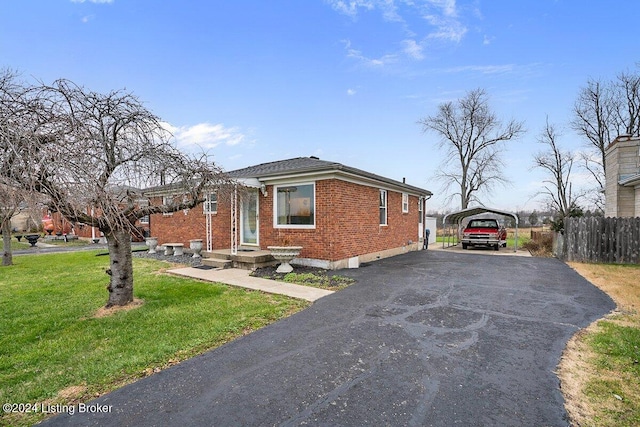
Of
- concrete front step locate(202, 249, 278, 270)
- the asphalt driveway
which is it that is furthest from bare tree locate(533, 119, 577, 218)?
concrete front step locate(202, 249, 278, 270)

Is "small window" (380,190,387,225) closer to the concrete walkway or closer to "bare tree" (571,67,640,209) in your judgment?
the concrete walkway

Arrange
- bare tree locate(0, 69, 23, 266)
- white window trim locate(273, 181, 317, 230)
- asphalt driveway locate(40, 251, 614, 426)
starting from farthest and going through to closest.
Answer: white window trim locate(273, 181, 317, 230), bare tree locate(0, 69, 23, 266), asphalt driveway locate(40, 251, 614, 426)

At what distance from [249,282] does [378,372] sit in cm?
502

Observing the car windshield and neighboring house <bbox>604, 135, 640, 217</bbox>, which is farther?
the car windshield

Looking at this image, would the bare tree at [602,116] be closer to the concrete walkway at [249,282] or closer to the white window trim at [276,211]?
the white window trim at [276,211]

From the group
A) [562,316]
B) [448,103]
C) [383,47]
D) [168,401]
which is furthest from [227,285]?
[448,103]

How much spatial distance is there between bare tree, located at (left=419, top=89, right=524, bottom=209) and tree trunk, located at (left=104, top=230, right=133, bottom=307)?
28.5m

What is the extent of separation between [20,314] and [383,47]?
556 inches

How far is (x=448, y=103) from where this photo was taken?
2989cm

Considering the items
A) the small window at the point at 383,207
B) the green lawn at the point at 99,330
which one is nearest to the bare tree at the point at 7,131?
the green lawn at the point at 99,330

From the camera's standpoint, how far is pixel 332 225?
30.9 feet

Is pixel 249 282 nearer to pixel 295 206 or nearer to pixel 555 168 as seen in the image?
pixel 295 206

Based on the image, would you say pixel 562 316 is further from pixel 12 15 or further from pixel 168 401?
pixel 12 15

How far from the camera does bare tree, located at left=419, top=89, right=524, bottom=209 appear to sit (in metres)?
28.3
